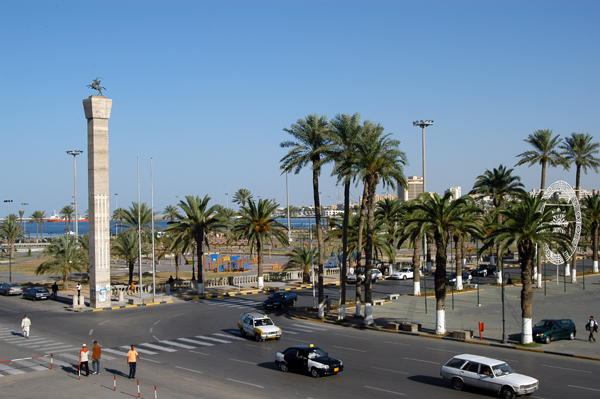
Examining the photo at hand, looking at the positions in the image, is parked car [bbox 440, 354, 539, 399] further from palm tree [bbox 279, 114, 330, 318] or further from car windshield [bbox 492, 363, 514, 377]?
palm tree [bbox 279, 114, 330, 318]

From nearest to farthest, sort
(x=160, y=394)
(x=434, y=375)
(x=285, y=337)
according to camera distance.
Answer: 1. (x=160, y=394)
2. (x=434, y=375)
3. (x=285, y=337)

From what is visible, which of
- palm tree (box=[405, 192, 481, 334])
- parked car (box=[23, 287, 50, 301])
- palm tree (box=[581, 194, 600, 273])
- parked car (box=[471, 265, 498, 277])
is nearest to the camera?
palm tree (box=[405, 192, 481, 334])

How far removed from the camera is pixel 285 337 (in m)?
33.2

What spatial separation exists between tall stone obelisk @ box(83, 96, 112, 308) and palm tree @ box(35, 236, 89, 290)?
11.2 metres

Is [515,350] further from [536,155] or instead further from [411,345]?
[536,155]

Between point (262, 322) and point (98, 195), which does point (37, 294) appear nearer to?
point (98, 195)

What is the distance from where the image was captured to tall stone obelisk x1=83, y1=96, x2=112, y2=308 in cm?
4791

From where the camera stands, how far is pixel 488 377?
20.6 metres

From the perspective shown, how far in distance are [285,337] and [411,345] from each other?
7.59m

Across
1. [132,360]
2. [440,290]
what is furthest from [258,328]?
[440,290]

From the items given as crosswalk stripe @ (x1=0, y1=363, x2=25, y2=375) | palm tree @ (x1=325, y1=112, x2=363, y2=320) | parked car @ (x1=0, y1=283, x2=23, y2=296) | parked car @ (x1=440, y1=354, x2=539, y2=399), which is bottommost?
parked car @ (x1=0, y1=283, x2=23, y2=296)

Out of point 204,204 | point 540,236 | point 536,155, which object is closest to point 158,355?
point 540,236

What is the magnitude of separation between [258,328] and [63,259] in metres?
34.2

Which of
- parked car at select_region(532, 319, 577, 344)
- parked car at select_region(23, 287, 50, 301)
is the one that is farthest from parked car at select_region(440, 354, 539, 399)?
parked car at select_region(23, 287, 50, 301)
